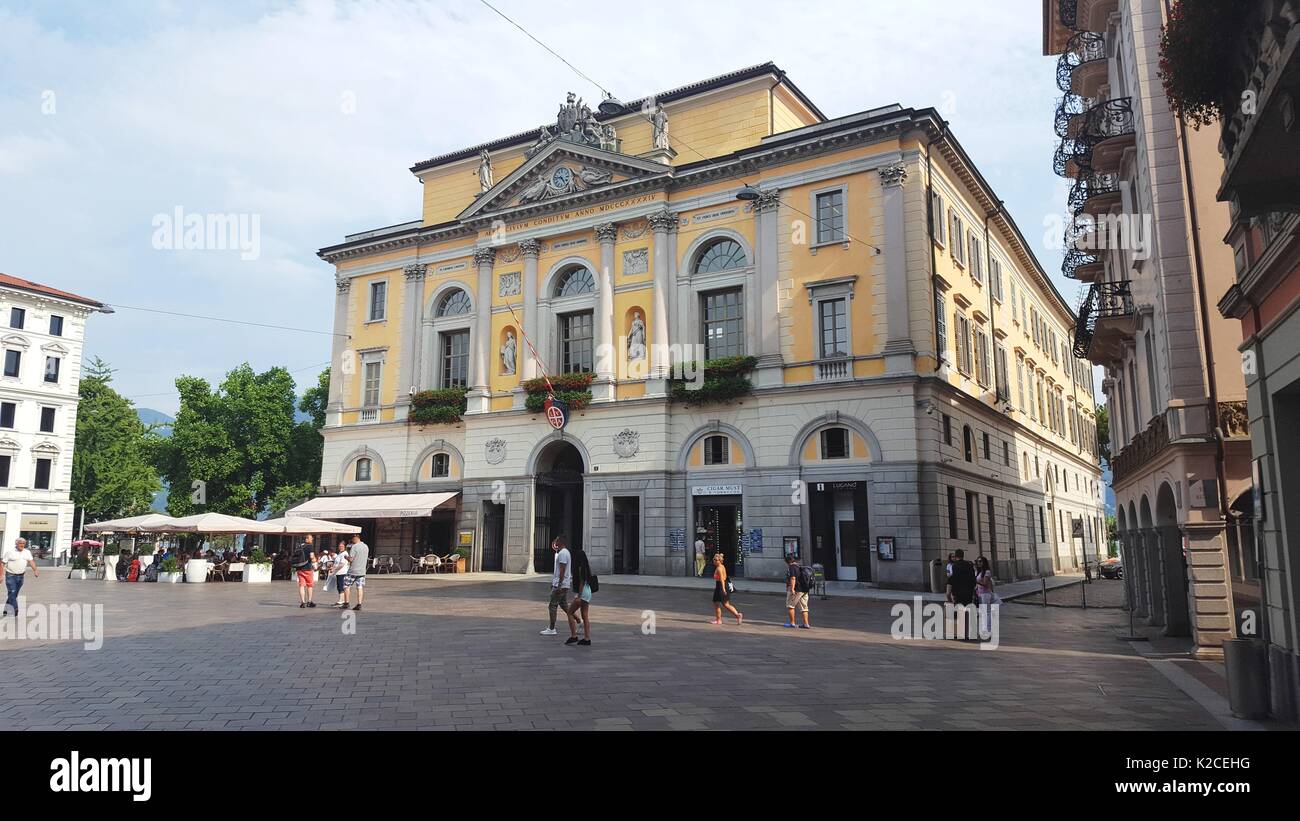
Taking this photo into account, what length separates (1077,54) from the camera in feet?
77.9

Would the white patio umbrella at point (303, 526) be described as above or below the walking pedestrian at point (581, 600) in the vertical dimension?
above

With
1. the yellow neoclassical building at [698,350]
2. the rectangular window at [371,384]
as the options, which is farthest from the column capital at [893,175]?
the rectangular window at [371,384]

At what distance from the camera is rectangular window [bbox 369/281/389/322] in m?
42.0

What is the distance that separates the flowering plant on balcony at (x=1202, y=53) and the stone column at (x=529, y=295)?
29.9 m

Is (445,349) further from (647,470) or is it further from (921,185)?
(921,185)

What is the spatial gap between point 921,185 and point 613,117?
48.4 feet

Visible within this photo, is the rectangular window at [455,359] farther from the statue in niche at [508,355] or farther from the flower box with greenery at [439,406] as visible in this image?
the statue in niche at [508,355]

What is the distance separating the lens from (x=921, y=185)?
2975cm

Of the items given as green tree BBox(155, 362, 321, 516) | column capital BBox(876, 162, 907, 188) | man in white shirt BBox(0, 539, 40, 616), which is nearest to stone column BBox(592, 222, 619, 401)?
column capital BBox(876, 162, 907, 188)

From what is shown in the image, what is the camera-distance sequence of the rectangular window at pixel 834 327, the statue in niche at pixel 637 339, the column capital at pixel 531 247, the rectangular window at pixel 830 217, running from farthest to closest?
the column capital at pixel 531 247, the statue in niche at pixel 637 339, the rectangular window at pixel 830 217, the rectangular window at pixel 834 327

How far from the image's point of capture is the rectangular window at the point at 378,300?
42.0 metres

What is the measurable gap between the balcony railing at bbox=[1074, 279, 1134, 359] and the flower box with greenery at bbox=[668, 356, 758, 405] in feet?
37.8

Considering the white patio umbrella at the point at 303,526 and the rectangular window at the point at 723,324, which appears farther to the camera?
the rectangular window at the point at 723,324

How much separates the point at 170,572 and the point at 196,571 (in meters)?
1.88
